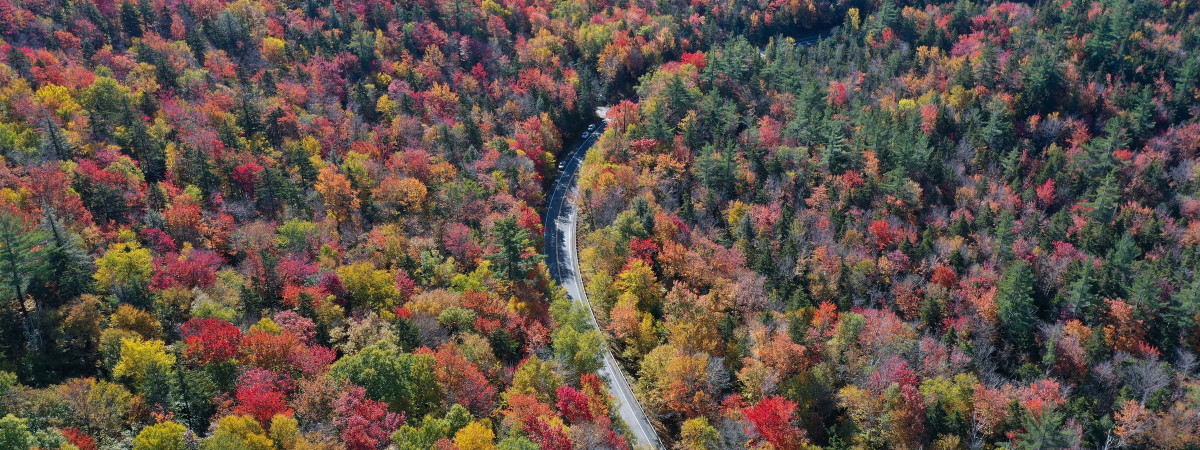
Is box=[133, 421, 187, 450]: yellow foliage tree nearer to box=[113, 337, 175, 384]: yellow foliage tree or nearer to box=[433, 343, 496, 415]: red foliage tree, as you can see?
box=[113, 337, 175, 384]: yellow foliage tree

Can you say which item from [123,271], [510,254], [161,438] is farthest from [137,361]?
[510,254]

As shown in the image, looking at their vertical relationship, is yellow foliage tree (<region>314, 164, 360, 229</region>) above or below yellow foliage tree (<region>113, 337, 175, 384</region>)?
below

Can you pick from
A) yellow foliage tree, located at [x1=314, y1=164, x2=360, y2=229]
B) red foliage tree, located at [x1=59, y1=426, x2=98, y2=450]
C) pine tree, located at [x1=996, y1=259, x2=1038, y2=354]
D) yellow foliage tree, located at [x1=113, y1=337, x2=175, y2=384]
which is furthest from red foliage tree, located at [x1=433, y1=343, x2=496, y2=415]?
pine tree, located at [x1=996, y1=259, x2=1038, y2=354]

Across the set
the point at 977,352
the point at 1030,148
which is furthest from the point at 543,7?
the point at 977,352

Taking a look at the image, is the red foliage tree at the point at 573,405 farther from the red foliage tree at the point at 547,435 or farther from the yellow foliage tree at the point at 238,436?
the yellow foliage tree at the point at 238,436

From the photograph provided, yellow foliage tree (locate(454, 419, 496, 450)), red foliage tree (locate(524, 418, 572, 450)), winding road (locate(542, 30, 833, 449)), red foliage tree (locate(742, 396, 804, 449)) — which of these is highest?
yellow foliage tree (locate(454, 419, 496, 450))

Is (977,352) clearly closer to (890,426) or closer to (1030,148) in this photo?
(890,426)
